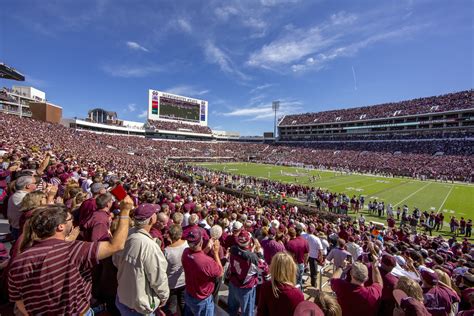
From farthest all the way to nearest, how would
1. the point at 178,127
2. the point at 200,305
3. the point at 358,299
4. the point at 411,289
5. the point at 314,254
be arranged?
the point at 178,127, the point at 314,254, the point at 200,305, the point at 358,299, the point at 411,289

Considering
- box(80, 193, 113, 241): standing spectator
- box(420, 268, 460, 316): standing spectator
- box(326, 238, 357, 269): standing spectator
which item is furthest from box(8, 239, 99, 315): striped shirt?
box(326, 238, 357, 269): standing spectator

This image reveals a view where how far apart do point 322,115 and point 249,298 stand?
3529 inches

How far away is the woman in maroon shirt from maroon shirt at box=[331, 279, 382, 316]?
827 millimetres

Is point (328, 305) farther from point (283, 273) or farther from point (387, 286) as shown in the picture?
point (387, 286)

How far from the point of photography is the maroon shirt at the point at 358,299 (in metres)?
2.60

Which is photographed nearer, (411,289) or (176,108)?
(411,289)

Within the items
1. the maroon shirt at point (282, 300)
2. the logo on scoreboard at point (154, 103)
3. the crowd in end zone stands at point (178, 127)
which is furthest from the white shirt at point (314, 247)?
the crowd in end zone stands at point (178, 127)

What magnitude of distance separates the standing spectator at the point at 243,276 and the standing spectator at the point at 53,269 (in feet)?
5.70

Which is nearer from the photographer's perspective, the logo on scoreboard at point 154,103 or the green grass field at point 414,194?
the green grass field at point 414,194

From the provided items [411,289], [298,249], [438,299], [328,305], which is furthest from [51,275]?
[438,299]

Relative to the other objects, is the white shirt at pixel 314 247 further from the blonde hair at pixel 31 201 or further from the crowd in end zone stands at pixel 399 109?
the crowd in end zone stands at pixel 399 109

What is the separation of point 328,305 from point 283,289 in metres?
0.48

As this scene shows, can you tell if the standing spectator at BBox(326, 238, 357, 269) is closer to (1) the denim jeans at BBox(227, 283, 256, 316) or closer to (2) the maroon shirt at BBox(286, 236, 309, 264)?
(2) the maroon shirt at BBox(286, 236, 309, 264)

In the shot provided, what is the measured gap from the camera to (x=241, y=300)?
11.0ft
